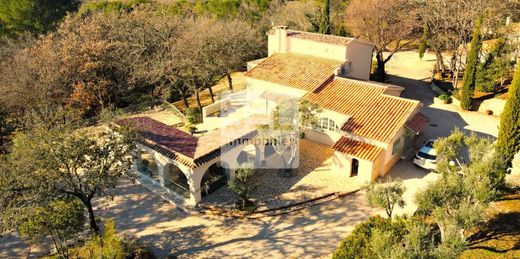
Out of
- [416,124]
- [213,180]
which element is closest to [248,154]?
[213,180]

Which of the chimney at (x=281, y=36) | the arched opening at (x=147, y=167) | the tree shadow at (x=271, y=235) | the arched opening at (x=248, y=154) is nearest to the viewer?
the tree shadow at (x=271, y=235)

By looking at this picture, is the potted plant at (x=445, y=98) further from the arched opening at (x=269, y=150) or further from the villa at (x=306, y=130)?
the arched opening at (x=269, y=150)

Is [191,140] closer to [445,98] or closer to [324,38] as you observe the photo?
[324,38]

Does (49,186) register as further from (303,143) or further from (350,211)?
(303,143)

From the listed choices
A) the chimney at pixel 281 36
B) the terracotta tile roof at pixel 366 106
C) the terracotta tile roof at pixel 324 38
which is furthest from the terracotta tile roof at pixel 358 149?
the chimney at pixel 281 36

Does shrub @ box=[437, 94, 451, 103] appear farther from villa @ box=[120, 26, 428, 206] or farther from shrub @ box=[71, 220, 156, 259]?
shrub @ box=[71, 220, 156, 259]
